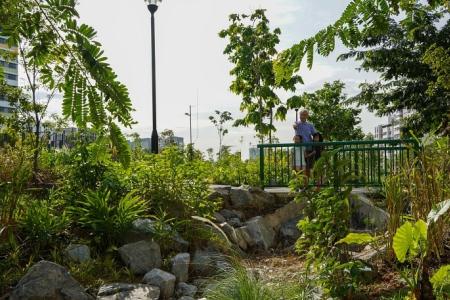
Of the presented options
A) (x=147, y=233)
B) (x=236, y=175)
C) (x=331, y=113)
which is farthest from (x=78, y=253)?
(x=331, y=113)

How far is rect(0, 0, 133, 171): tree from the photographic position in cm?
149

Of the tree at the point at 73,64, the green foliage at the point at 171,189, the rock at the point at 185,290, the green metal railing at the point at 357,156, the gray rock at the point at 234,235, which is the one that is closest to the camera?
the tree at the point at 73,64

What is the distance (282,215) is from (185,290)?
13.9 ft

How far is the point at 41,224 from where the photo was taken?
5297 millimetres

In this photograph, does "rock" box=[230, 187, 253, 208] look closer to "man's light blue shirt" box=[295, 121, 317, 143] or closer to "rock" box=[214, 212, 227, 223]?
"rock" box=[214, 212, 227, 223]

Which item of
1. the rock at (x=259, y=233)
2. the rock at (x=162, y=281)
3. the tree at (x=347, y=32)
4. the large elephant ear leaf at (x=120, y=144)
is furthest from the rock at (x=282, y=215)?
the large elephant ear leaf at (x=120, y=144)

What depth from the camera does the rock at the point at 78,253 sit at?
5.21 m

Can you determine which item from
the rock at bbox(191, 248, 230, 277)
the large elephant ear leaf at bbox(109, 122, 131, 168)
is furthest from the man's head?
the large elephant ear leaf at bbox(109, 122, 131, 168)

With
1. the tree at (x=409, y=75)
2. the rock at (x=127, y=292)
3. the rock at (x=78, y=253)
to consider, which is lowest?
the rock at (x=127, y=292)

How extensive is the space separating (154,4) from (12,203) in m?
8.23

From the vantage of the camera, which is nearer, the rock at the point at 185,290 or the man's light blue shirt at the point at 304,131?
the rock at the point at 185,290

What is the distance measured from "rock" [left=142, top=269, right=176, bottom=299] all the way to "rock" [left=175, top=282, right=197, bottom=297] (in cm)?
9

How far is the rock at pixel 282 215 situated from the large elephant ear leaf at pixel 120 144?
7363mm

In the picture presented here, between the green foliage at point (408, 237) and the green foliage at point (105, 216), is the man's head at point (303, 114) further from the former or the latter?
the green foliage at point (408, 237)
